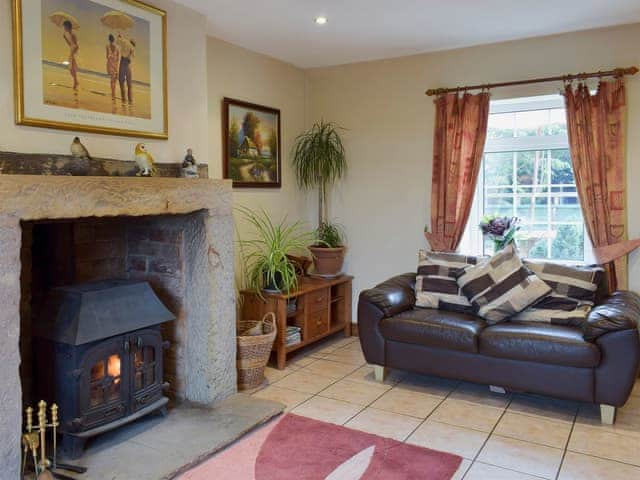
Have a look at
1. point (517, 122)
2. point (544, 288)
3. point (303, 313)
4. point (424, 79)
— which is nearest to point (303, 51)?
point (424, 79)

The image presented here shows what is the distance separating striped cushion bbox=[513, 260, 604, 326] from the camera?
11.5ft

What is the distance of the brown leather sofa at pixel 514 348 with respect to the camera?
3.01 m

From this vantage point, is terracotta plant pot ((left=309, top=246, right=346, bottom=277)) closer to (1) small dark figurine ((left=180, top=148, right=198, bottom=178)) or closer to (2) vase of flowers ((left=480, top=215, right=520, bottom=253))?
(2) vase of flowers ((left=480, top=215, right=520, bottom=253))

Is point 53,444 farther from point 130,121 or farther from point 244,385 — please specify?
point 130,121

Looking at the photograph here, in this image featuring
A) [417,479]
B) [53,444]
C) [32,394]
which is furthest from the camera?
[32,394]

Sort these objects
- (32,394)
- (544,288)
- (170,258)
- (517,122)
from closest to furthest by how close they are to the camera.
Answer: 1. (32,394)
2. (170,258)
3. (544,288)
4. (517,122)

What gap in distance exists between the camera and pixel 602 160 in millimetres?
3820

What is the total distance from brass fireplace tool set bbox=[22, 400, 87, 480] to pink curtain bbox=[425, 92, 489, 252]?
9.78 feet

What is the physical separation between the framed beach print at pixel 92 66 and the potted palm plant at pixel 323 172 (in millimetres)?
1858

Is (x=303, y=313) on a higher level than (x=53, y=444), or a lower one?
higher

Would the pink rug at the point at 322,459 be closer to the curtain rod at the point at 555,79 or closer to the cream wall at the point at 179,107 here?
the cream wall at the point at 179,107

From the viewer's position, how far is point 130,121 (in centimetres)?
299

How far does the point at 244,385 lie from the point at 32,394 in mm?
1239

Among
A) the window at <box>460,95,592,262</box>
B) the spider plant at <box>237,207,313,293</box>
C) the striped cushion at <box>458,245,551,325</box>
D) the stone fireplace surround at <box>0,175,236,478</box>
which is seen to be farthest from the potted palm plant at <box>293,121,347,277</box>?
the stone fireplace surround at <box>0,175,236,478</box>
